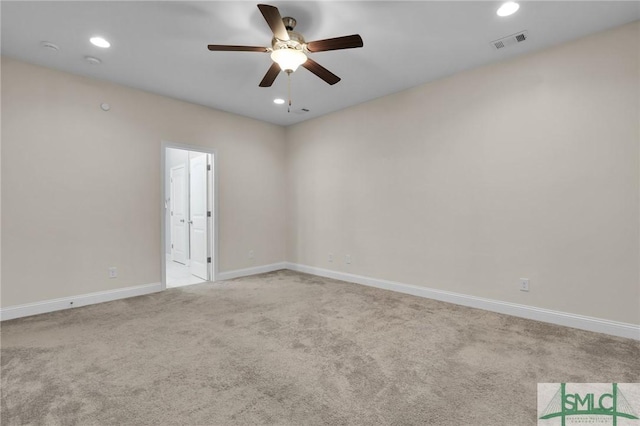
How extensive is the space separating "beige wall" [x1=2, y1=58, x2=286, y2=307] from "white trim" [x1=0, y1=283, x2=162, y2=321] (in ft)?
0.20

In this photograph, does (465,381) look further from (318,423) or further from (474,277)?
(474,277)

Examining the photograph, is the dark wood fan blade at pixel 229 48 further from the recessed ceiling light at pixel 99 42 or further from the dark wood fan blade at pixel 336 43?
the recessed ceiling light at pixel 99 42

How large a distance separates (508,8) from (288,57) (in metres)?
1.85

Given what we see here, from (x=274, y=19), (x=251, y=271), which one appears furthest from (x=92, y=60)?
(x=251, y=271)

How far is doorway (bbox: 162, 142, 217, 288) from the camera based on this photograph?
4.99m

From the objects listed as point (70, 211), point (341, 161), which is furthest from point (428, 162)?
point (70, 211)

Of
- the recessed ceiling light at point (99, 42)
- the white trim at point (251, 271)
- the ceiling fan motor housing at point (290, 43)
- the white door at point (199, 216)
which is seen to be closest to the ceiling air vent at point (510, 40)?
the ceiling fan motor housing at point (290, 43)

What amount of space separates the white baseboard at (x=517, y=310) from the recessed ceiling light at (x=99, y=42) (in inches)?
165

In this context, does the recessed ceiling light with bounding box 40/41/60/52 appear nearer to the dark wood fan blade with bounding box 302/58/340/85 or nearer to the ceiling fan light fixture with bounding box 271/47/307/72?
the ceiling fan light fixture with bounding box 271/47/307/72

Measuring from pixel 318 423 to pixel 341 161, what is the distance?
13.0 ft

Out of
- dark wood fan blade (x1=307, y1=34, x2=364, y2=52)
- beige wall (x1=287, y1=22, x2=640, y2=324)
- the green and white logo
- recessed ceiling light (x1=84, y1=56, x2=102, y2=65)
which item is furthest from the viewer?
recessed ceiling light (x1=84, y1=56, x2=102, y2=65)

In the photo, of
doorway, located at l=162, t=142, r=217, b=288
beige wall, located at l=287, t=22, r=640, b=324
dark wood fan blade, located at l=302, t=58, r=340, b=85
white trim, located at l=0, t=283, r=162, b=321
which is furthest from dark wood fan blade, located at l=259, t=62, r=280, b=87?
white trim, located at l=0, t=283, r=162, b=321

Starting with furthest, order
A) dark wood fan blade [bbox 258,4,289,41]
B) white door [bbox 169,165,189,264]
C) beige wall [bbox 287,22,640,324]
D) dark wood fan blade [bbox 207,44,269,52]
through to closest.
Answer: white door [bbox 169,165,189,264], beige wall [bbox 287,22,640,324], dark wood fan blade [bbox 207,44,269,52], dark wood fan blade [bbox 258,4,289,41]

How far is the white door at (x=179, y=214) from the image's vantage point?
6355 millimetres
